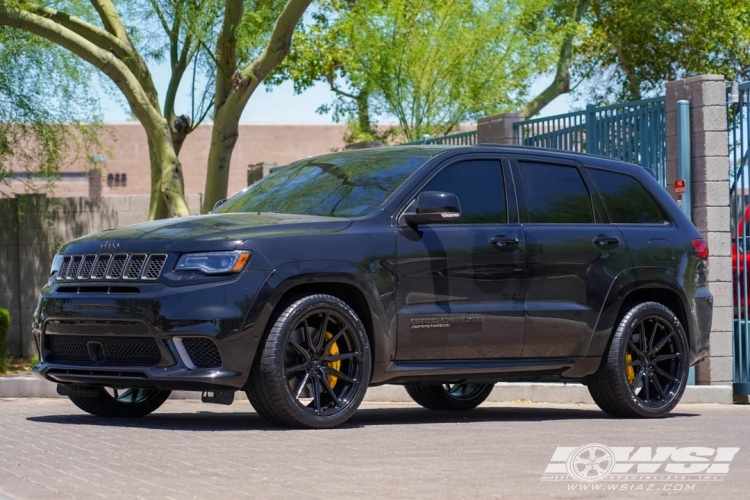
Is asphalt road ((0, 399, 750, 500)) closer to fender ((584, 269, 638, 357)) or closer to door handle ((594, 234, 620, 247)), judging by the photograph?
fender ((584, 269, 638, 357))

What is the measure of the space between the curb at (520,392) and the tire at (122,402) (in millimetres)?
3313

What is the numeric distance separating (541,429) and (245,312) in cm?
213

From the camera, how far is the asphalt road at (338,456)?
6.13 metres

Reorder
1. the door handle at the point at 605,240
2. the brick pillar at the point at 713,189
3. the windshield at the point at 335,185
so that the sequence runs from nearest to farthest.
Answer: the windshield at the point at 335,185
the door handle at the point at 605,240
the brick pillar at the point at 713,189

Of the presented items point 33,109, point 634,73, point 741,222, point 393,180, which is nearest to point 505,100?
point 634,73

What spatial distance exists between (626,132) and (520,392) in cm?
272

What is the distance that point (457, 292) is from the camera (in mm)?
8953

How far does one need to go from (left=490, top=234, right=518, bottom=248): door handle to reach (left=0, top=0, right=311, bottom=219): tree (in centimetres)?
664

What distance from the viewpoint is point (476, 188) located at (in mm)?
9438

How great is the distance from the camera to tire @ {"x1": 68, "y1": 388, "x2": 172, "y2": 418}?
30.3 ft

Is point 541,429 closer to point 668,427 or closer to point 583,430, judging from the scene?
point 583,430

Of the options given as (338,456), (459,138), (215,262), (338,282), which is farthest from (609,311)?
(459,138)

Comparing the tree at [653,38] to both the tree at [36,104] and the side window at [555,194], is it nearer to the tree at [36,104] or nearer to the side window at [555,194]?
the tree at [36,104]

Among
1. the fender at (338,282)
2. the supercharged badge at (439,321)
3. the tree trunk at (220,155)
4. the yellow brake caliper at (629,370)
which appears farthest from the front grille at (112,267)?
the tree trunk at (220,155)
